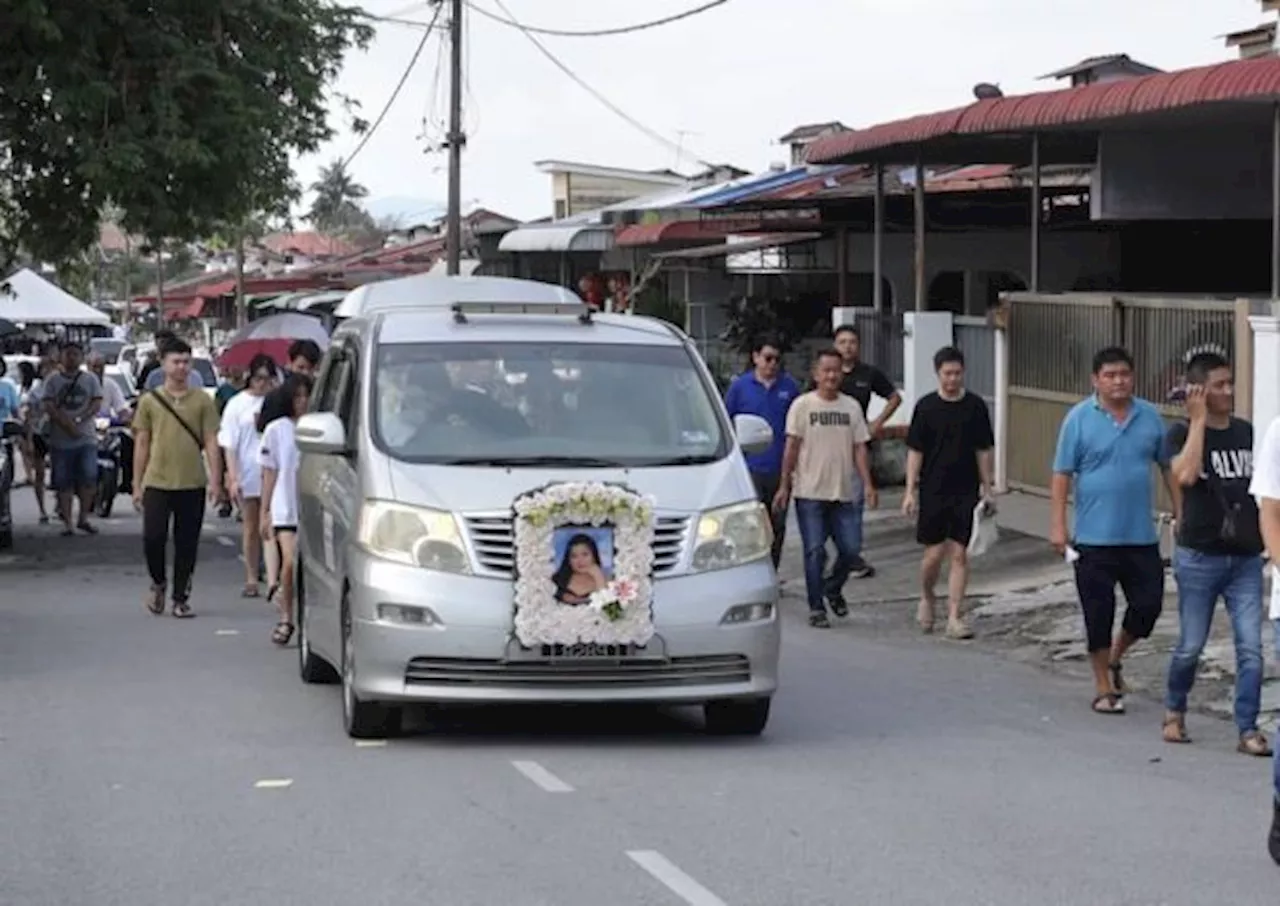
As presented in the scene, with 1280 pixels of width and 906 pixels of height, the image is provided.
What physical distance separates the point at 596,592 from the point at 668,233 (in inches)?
824

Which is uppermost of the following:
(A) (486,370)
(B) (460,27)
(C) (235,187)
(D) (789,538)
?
(B) (460,27)

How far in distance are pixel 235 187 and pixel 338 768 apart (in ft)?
37.7

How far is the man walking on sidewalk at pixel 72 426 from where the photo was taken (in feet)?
72.9

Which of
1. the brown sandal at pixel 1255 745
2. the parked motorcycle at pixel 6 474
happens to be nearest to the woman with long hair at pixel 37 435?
the parked motorcycle at pixel 6 474

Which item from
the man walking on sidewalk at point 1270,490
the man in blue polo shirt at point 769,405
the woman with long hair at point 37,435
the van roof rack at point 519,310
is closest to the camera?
the man walking on sidewalk at point 1270,490

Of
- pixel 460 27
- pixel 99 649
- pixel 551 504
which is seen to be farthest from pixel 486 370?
pixel 460 27

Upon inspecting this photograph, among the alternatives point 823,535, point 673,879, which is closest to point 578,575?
point 673,879

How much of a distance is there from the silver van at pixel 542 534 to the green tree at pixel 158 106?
8.77 m

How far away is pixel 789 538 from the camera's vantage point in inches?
843

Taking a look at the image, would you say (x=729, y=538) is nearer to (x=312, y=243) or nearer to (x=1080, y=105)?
(x=1080, y=105)

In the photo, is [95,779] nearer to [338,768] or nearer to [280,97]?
[338,768]

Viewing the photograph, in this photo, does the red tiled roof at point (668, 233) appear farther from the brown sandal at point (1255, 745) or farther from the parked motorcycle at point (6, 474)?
the brown sandal at point (1255, 745)

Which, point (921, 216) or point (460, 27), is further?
point (460, 27)

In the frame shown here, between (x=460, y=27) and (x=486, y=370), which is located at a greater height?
Answer: (x=460, y=27)
